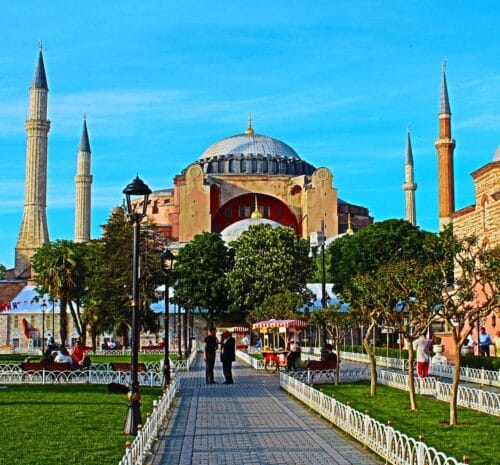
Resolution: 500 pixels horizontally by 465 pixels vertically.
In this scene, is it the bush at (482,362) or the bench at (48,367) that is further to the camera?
the bench at (48,367)

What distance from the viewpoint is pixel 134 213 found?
11.8m

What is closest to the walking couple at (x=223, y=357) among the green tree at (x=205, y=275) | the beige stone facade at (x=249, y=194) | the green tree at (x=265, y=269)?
the green tree at (x=265, y=269)

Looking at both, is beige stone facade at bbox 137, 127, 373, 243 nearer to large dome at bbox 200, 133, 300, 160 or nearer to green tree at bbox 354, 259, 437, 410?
large dome at bbox 200, 133, 300, 160

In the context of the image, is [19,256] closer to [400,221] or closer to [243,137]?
[243,137]

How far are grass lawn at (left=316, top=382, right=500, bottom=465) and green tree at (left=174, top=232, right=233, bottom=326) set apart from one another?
112 ft

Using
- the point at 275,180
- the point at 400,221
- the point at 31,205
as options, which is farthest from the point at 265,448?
the point at 275,180

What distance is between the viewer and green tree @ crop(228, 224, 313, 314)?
49.5 meters

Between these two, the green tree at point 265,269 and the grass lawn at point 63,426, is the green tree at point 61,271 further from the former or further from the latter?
the grass lawn at point 63,426

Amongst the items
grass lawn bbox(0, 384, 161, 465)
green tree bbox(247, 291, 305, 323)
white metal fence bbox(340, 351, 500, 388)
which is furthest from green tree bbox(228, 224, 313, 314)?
grass lawn bbox(0, 384, 161, 465)

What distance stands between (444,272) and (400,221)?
34527 millimetres

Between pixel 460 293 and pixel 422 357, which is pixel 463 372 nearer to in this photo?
pixel 422 357

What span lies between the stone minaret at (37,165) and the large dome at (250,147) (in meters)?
21.5

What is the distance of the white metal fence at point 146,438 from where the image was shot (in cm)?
787

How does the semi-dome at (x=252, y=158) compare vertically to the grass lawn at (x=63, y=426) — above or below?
above
